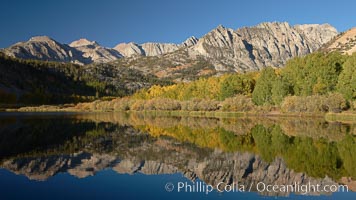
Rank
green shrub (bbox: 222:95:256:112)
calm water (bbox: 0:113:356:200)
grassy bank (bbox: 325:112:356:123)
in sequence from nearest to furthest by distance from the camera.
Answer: calm water (bbox: 0:113:356:200) < grassy bank (bbox: 325:112:356:123) < green shrub (bbox: 222:95:256:112)

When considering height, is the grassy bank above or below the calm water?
above

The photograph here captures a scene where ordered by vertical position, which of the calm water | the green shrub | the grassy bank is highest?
the green shrub

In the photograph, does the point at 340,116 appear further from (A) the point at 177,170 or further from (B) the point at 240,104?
(A) the point at 177,170

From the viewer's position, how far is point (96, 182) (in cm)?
2056

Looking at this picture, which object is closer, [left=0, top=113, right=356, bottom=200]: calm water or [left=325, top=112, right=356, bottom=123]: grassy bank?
[left=0, top=113, right=356, bottom=200]: calm water

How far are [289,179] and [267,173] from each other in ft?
6.09

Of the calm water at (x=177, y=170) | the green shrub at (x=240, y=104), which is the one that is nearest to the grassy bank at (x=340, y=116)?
the green shrub at (x=240, y=104)

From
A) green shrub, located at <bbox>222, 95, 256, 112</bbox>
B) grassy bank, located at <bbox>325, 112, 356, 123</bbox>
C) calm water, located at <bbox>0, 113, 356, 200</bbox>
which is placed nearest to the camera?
calm water, located at <bbox>0, 113, 356, 200</bbox>

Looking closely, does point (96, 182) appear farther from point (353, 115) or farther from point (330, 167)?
point (353, 115)

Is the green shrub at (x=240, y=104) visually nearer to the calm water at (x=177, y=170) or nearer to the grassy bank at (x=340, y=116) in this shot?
the grassy bank at (x=340, y=116)

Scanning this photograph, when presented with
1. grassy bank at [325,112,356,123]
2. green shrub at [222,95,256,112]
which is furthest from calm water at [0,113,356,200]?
green shrub at [222,95,256,112]

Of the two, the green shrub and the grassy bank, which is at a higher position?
the green shrub

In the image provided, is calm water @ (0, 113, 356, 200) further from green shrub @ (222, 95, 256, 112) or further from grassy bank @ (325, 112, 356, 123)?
green shrub @ (222, 95, 256, 112)

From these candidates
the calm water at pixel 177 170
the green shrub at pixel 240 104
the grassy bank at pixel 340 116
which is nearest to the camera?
the calm water at pixel 177 170
